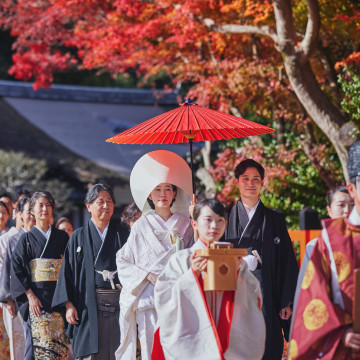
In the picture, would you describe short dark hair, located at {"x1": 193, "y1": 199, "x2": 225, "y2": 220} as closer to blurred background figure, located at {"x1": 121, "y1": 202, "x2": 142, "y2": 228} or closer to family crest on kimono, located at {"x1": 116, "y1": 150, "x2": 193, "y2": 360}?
family crest on kimono, located at {"x1": 116, "y1": 150, "x2": 193, "y2": 360}

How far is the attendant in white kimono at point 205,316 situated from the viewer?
13.9ft

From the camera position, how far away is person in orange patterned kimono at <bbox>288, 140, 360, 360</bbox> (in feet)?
11.5

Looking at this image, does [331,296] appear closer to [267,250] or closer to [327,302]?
[327,302]

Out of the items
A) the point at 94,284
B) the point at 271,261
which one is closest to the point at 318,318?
the point at 271,261

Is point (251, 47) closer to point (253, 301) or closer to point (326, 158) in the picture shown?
point (326, 158)

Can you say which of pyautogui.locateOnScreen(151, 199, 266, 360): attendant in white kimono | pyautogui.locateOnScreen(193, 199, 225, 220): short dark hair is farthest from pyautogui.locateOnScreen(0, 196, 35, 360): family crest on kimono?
pyautogui.locateOnScreen(193, 199, 225, 220): short dark hair

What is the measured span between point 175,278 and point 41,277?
2778 mm

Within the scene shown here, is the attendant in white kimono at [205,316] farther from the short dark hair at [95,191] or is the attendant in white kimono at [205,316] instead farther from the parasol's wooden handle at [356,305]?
the short dark hair at [95,191]

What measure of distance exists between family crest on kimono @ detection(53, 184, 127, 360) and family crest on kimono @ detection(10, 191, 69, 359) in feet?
1.56

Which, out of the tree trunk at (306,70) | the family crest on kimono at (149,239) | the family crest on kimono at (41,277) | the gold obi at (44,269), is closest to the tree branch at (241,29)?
the tree trunk at (306,70)

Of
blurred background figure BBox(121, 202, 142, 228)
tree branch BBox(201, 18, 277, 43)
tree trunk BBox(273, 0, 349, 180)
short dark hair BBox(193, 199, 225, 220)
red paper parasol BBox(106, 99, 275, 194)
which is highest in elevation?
tree branch BBox(201, 18, 277, 43)

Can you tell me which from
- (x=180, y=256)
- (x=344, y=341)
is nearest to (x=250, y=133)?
(x=180, y=256)

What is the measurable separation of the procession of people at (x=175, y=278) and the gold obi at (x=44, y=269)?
0.01 metres

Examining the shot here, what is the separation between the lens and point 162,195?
18.6ft
